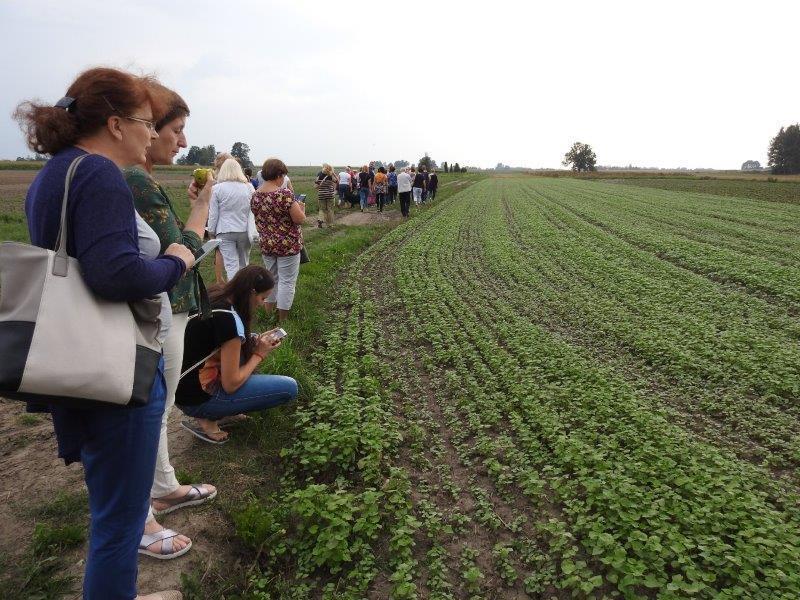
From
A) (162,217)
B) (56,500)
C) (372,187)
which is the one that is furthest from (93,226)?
(372,187)

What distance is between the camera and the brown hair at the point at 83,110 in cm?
184

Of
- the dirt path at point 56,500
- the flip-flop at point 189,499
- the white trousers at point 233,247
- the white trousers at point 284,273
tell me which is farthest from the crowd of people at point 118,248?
the white trousers at point 233,247

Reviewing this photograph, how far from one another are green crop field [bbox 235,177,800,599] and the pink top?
4.33 feet

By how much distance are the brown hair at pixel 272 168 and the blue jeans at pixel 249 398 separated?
317 cm

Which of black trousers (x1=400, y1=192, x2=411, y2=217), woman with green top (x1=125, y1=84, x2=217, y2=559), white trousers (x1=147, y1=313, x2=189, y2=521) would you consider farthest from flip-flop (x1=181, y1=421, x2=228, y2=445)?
black trousers (x1=400, y1=192, x2=411, y2=217)

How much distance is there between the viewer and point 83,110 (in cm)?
189

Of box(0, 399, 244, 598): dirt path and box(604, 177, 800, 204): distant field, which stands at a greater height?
box(604, 177, 800, 204): distant field

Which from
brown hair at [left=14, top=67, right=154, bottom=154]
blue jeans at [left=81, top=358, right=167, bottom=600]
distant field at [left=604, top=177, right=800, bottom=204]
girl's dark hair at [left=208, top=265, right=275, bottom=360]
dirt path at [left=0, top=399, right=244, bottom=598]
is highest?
distant field at [left=604, top=177, right=800, bottom=204]

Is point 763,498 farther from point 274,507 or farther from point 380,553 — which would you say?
point 274,507

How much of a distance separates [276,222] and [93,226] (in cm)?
488

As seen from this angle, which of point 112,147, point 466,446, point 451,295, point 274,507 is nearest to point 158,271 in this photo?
point 112,147

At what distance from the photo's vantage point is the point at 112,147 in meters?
1.99

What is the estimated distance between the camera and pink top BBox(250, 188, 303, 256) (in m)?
6.50

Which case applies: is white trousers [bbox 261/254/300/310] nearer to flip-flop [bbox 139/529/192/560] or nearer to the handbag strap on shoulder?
flip-flop [bbox 139/529/192/560]
